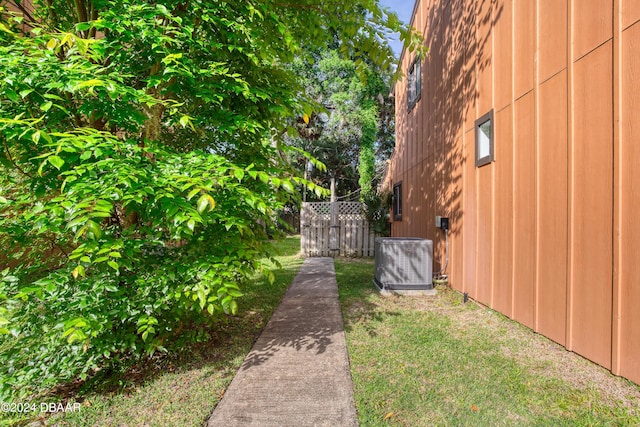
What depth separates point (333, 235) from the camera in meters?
10.3

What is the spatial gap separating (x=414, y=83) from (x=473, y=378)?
7606 mm

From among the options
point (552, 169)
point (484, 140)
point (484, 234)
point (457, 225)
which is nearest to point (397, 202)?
point (457, 225)

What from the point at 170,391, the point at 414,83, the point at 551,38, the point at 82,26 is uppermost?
the point at 414,83

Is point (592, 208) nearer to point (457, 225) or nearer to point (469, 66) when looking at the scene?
point (457, 225)

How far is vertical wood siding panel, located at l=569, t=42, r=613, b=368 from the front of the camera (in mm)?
2469

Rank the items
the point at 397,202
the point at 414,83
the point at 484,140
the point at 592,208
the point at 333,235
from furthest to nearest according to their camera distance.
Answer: the point at 333,235 → the point at 397,202 → the point at 414,83 → the point at 484,140 → the point at 592,208

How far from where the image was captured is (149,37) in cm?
208

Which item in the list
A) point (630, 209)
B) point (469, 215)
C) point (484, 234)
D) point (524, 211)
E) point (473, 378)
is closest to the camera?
point (630, 209)

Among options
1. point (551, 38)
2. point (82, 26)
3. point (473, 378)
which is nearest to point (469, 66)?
point (551, 38)

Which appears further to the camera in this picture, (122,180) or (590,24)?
(590,24)

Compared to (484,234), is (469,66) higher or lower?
higher

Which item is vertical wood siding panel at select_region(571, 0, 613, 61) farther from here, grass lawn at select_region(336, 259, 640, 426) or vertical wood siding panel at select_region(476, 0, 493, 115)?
grass lawn at select_region(336, 259, 640, 426)

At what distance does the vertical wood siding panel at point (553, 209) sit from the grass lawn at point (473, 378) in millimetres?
340

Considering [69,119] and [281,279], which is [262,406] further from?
[281,279]
